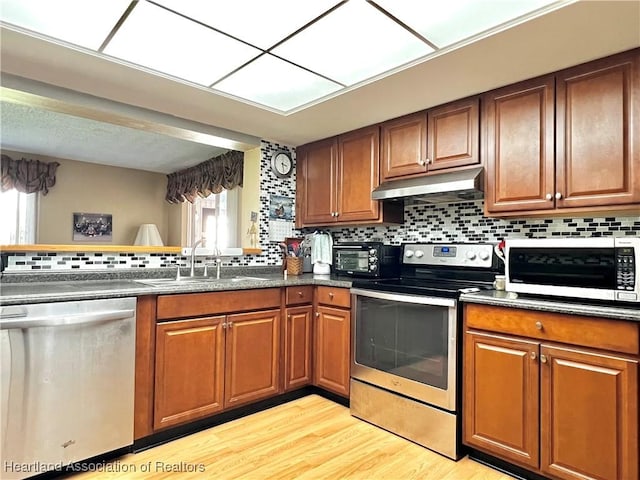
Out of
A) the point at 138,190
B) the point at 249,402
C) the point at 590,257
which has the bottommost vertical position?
the point at 249,402

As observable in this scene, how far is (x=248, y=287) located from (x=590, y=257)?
6.08 feet

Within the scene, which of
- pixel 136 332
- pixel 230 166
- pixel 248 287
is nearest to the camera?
pixel 136 332

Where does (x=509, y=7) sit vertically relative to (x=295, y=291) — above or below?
above

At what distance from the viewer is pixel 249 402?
251cm

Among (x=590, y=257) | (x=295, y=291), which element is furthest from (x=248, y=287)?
(x=590, y=257)

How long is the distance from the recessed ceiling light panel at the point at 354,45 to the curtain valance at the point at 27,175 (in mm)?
3353

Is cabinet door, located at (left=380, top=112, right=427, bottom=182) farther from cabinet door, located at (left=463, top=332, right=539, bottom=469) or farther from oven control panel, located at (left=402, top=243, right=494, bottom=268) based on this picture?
cabinet door, located at (left=463, top=332, right=539, bottom=469)

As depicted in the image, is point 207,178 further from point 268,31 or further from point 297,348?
point 268,31

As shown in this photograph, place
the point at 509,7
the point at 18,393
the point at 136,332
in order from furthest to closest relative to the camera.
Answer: the point at 136,332
the point at 18,393
the point at 509,7

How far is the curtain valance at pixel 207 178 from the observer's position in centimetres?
376

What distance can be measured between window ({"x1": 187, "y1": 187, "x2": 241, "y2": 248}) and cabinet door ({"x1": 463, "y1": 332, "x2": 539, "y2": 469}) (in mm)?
2460

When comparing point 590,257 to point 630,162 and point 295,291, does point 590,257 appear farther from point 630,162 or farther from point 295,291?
point 295,291

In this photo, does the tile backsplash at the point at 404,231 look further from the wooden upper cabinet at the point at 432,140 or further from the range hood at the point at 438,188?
the wooden upper cabinet at the point at 432,140

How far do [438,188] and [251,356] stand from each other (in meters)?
1.61
